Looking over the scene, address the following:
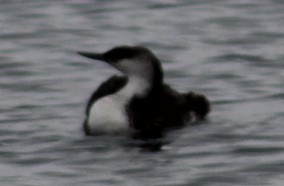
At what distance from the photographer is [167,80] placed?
18453mm

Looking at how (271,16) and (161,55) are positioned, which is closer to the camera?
(161,55)

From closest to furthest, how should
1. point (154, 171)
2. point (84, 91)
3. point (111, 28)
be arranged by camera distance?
point (154, 171), point (84, 91), point (111, 28)

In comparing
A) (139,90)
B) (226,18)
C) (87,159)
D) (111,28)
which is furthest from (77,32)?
(87,159)

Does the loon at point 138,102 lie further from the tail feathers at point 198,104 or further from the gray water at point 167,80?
the gray water at point 167,80

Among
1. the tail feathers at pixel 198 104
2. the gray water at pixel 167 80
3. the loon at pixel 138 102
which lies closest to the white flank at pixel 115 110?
the loon at pixel 138 102

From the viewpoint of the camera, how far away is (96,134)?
16047 millimetres

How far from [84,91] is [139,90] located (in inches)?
64.2

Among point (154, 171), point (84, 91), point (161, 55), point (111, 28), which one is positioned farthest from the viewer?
point (111, 28)

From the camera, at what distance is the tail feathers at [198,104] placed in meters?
16.3

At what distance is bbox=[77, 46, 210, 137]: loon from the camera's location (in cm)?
1609

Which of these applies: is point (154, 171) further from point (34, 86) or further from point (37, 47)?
point (37, 47)

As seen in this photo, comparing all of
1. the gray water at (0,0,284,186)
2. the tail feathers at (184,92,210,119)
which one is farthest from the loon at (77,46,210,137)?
the gray water at (0,0,284,186)

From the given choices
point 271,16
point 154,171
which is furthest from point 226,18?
point 154,171

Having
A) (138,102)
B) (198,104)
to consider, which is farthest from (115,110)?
(198,104)
